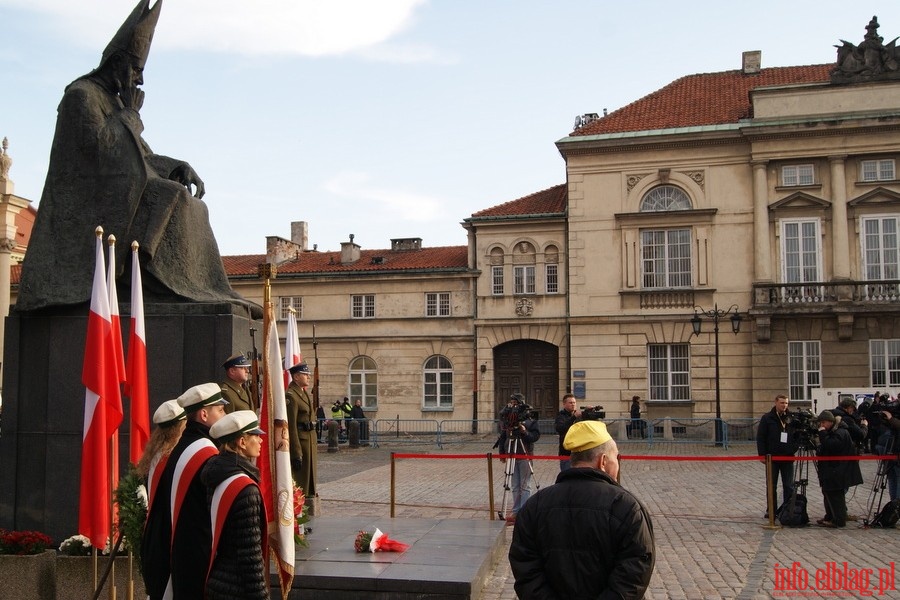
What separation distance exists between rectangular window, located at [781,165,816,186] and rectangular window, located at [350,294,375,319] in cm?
1853

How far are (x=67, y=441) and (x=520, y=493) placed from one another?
24.2 feet

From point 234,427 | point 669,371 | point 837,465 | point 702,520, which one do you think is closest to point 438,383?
point 669,371

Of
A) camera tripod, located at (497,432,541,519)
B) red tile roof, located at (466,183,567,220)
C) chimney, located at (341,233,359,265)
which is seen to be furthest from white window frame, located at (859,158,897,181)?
camera tripod, located at (497,432,541,519)

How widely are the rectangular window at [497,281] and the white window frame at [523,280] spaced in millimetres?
613

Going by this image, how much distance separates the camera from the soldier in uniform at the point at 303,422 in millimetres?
10781

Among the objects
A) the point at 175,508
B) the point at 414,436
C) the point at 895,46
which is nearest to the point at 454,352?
the point at 414,436

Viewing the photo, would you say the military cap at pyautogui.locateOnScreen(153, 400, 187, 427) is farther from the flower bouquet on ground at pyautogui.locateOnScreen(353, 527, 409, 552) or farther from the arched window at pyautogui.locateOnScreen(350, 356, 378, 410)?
the arched window at pyautogui.locateOnScreen(350, 356, 378, 410)

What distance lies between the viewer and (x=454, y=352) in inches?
1570

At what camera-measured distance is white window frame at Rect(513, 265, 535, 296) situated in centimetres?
3875

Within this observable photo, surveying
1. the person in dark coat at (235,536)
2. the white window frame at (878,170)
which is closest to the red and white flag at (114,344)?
the person in dark coat at (235,536)

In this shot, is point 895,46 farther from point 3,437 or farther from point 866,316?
point 3,437

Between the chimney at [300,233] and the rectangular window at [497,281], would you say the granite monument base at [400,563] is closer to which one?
the rectangular window at [497,281]

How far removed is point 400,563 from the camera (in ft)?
26.4

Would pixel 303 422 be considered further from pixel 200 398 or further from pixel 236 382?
pixel 200 398
